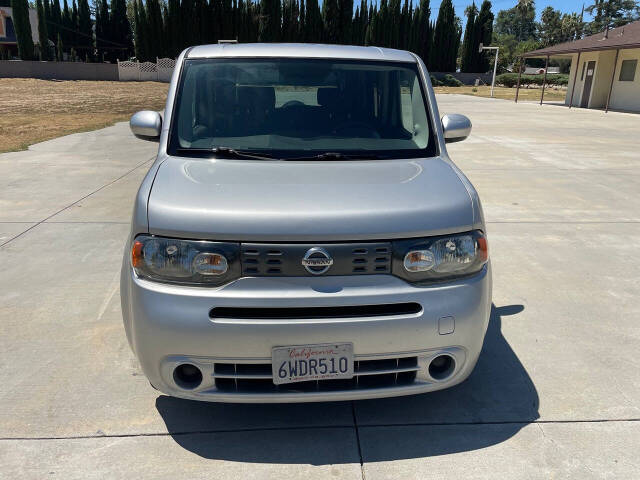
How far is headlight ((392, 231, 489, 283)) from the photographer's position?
242 centimetres

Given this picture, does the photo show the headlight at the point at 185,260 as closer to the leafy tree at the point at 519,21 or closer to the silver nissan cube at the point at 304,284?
the silver nissan cube at the point at 304,284

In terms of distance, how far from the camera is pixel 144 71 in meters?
48.2

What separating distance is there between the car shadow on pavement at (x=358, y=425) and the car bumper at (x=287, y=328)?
1.06 ft

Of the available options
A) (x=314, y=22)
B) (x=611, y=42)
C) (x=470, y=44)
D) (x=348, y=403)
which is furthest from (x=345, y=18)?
(x=348, y=403)

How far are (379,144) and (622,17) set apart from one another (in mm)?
122140

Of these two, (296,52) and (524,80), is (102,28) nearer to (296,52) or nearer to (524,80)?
(524,80)

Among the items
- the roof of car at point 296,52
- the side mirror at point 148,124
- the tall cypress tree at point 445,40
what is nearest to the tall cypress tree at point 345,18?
the tall cypress tree at point 445,40

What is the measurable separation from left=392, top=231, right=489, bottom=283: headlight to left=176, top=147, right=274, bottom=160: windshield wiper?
1.06m

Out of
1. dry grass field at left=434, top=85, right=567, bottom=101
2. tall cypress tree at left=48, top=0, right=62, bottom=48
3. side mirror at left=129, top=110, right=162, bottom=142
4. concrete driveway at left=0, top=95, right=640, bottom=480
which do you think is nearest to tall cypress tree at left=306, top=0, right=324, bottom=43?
dry grass field at left=434, top=85, right=567, bottom=101

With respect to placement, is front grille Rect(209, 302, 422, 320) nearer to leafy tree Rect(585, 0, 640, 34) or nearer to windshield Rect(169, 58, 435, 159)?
windshield Rect(169, 58, 435, 159)

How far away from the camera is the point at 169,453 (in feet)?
8.43

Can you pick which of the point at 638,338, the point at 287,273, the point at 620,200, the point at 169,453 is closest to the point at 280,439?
the point at 169,453

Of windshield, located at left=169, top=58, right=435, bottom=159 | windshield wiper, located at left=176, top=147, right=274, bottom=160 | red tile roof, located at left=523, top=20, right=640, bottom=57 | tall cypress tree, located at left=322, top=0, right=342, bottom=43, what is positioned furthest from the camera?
tall cypress tree, located at left=322, top=0, right=342, bottom=43

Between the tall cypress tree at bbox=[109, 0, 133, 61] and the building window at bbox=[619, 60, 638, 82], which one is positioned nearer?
the building window at bbox=[619, 60, 638, 82]
